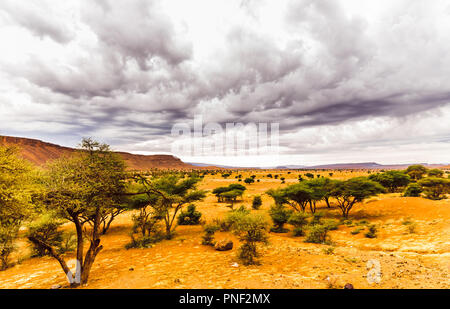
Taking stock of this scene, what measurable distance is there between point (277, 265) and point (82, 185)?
348 inches

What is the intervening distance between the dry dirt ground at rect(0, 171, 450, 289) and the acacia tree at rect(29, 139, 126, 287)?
2161mm

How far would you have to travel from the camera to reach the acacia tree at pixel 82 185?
20.9ft

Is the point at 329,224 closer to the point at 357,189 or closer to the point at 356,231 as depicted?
the point at 356,231

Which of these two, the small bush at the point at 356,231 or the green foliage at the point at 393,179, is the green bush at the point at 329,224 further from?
the green foliage at the point at 393,179

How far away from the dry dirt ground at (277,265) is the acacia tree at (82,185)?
7.09 ft

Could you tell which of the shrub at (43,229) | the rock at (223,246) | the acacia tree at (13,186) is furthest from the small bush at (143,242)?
the acacia tree at (13,186)

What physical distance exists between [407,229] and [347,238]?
14.3 feet

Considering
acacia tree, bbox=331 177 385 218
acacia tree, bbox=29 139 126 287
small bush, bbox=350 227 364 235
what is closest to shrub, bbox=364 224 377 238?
small bush, bbox=350 227 364 235

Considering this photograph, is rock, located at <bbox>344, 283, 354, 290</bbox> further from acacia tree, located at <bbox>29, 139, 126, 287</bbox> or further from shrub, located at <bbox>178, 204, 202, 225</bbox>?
shrub, located at <bbox>178, 204, 202, 225</bbox>

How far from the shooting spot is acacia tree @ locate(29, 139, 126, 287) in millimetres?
6359

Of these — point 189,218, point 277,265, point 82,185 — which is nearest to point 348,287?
point 277,265
